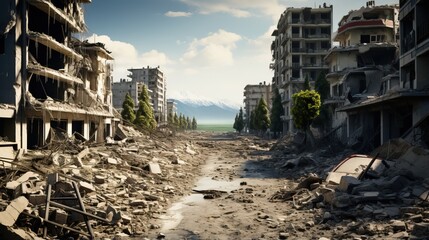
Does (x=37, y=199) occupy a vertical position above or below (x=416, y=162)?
below

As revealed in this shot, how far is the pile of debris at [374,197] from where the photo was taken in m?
11.0

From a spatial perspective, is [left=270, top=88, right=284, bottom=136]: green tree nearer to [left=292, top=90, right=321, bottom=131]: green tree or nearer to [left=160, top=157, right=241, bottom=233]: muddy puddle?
[left=292, top=90, right=321, bottom=131]: green tree

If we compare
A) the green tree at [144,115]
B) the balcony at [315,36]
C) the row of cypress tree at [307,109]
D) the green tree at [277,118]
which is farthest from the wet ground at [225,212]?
the balcony at [315,36]

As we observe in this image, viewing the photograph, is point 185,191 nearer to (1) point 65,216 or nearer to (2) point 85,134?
(1) point 65,216

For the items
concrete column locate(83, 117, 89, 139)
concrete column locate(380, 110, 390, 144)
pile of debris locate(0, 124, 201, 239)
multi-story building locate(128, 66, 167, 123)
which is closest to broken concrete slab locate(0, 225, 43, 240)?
pile of debris locate(0, 124, 201, 239)

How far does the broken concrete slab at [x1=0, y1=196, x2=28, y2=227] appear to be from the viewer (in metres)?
10.1

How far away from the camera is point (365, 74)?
132 feet

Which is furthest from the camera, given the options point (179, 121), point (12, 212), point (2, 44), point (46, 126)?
point (179, 121)

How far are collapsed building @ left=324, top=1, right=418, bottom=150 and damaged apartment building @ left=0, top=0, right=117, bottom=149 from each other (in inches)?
1000

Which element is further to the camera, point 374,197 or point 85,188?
point 85,188

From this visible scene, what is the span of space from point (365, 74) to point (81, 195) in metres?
35.4

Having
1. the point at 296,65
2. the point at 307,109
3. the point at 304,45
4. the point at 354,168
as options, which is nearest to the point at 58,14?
the point at 354,168

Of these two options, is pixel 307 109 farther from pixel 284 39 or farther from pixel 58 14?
pixel 284 39

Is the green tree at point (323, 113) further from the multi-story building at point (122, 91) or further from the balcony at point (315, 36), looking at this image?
the multi-story building at point (122, 91)
